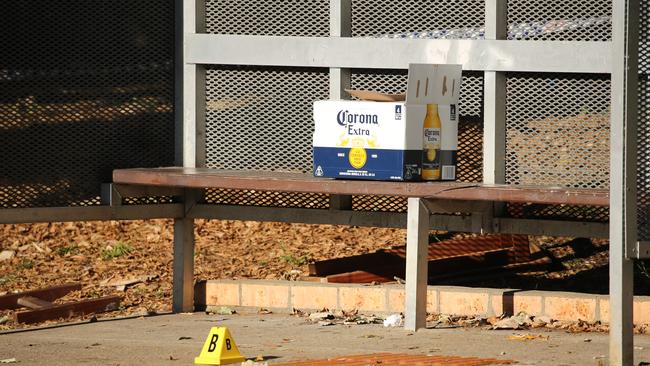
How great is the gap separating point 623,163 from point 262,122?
11.7 feet

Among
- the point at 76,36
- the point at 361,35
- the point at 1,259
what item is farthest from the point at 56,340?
the point at 1,259

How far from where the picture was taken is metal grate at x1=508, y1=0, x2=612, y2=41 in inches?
330

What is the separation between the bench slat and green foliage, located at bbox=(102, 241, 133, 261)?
3229mm

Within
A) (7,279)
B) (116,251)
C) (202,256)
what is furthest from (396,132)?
(116,251)

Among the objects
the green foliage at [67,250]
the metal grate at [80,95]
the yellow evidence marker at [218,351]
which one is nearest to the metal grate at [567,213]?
the yellow evidence marker at [218,351]

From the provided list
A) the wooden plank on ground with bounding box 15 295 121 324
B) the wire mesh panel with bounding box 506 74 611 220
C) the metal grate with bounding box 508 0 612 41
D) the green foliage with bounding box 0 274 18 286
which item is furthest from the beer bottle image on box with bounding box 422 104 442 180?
the green foliage with bounding box 0 274 18 286

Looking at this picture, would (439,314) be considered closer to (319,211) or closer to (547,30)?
(319,211)

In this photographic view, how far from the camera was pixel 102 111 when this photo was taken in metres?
9.37

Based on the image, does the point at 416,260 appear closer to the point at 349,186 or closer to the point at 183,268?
the point at 349,186

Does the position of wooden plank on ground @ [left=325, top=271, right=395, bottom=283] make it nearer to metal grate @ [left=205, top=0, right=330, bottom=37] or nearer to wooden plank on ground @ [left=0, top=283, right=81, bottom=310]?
metal grate @ [left=205, top=0, right=330, bottom=37]

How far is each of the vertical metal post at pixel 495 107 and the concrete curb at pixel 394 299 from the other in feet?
2.55

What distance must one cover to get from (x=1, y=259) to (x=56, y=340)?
14.4ft

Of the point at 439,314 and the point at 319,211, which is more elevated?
the point at 319,211

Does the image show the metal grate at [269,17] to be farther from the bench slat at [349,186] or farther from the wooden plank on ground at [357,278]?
the wooden plank on ground at [357,278]
